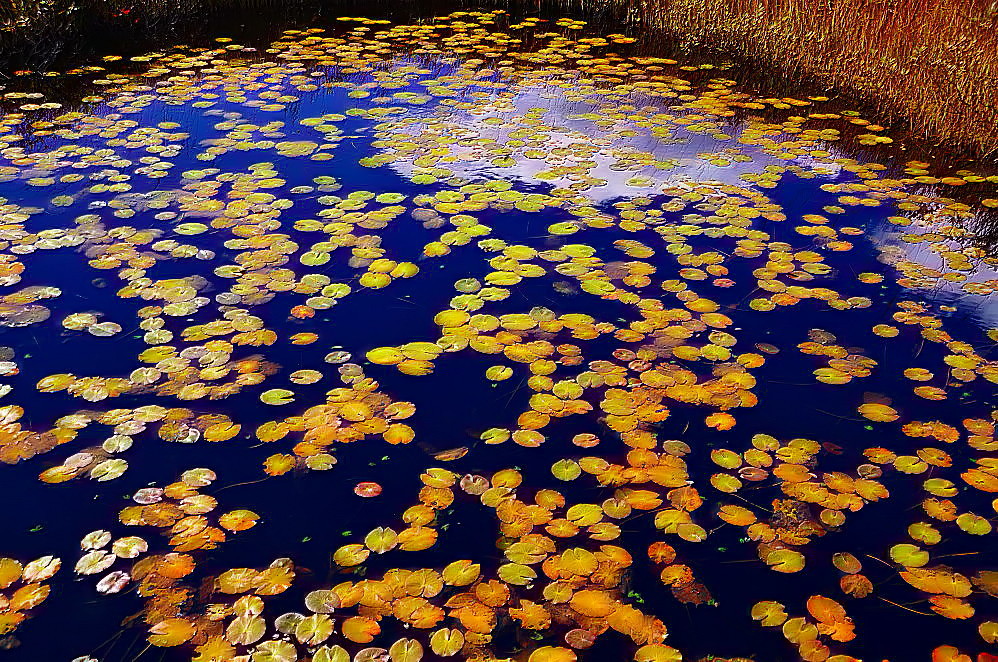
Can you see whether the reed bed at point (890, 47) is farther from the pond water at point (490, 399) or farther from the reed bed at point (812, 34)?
the pond water at point (490, 399)

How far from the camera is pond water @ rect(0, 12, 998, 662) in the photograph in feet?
7.13

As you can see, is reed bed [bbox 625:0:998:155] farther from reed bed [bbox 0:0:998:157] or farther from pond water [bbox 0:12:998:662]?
pond water [bbox 0:12:998:662]

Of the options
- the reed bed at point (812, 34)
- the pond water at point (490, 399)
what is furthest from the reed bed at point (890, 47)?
the pond water at point (490, 399)

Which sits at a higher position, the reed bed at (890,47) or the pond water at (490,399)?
the reed bed at (890,47)

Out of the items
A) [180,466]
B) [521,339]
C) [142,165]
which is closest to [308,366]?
[180,466]

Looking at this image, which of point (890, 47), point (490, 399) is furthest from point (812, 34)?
point (490, 399)

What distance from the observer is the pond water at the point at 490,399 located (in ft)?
7.13

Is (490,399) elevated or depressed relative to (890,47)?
depressed

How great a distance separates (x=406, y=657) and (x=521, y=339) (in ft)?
5.29

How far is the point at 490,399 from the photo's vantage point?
9.93 feet

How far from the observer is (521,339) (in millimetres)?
3359

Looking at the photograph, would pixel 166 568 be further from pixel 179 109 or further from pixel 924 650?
pixel 179 109

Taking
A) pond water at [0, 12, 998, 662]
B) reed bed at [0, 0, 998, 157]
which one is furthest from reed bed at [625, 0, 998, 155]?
pond water at [0, 12, 998, 662]

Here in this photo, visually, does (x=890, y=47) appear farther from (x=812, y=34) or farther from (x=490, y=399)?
(x=490, y=399)
